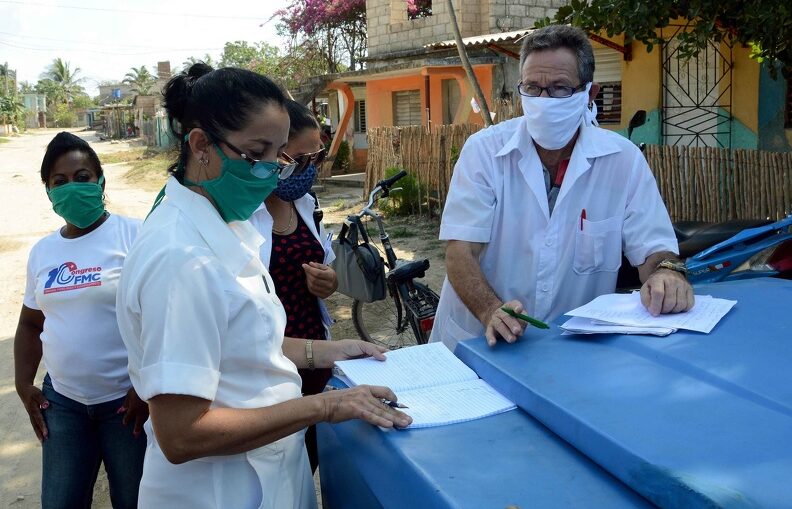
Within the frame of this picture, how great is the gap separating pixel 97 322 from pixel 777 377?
2147 millimetres

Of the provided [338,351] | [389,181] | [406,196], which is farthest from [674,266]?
[406,196]

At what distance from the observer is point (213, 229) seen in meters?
1.48

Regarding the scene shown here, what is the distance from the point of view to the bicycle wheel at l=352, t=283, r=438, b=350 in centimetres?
467

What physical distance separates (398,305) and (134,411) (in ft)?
9.02

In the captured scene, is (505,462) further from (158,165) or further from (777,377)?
(158,165)

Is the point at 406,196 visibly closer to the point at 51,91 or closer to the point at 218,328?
the point at 218,328

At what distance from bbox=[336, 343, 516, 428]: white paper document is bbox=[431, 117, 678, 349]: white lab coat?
2.05 feet

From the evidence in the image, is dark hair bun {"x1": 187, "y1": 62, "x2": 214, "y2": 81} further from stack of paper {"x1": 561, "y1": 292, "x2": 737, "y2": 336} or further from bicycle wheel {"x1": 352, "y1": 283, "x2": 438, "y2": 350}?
bicycle wheel {"x1": 352, "y1": 283, "x2": 438, "y2": 350}

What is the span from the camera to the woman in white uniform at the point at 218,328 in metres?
1.34

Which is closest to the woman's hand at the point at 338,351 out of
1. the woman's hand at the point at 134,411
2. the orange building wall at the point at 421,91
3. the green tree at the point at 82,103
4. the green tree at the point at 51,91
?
the woman's hand at the point at 134,411

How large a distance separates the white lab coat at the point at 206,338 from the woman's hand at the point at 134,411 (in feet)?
2.91

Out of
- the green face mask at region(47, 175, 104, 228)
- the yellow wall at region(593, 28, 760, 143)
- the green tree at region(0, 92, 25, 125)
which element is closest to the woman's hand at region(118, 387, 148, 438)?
the green face mask at region(47, 175, 104, 228)

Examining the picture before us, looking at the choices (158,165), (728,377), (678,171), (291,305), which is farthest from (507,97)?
(158,165)

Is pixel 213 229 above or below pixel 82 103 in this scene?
below
